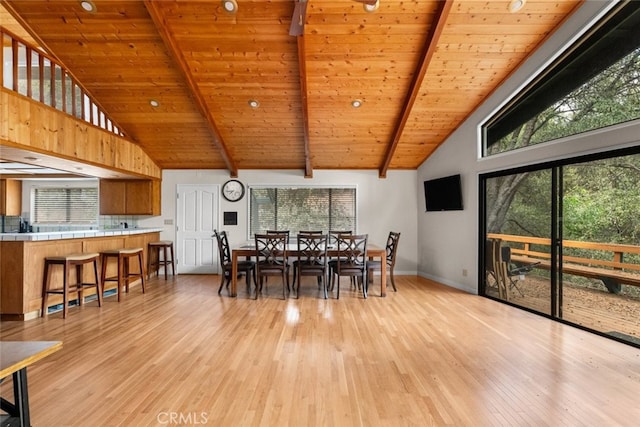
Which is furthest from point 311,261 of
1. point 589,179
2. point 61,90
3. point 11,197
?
point 11,197

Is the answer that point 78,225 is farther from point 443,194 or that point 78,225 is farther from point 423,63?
point 443,194

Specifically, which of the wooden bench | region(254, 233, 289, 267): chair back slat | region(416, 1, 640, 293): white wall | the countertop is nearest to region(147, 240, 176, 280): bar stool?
the countertop

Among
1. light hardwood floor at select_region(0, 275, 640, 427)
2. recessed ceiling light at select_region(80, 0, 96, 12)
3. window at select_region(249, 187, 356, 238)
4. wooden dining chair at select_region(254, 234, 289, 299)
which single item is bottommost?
light hardwood floor at select_region(0, 275, 640, 427)

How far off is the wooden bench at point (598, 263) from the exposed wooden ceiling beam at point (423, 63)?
2504 millimetres

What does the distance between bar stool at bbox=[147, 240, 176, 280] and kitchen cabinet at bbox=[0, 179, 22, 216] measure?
3157 millimetres

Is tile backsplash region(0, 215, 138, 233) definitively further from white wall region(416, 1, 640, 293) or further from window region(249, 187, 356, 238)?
white wall region(416, 1, 640, 293)

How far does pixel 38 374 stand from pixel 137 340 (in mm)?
780

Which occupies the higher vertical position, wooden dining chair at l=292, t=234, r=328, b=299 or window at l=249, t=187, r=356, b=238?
window at l=249, t=187, r=356, b=238

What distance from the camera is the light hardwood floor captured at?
6.49ft

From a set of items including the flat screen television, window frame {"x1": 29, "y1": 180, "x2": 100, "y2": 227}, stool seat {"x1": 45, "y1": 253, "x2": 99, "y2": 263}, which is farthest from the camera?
window frame {"x1": 29, "y1": 180, "x2": 100, "y2": 227}

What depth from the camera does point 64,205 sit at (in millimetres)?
6840

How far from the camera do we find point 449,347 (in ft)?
9.73

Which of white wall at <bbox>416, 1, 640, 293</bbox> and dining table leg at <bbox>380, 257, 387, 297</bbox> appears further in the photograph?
dining table leg at <bbox>380, 257, 387, 297</bbox>

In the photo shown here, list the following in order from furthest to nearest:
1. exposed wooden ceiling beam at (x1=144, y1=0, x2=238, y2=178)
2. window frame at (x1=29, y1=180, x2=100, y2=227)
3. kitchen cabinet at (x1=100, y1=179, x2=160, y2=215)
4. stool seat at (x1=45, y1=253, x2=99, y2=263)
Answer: window frame at (x1=29, y1=180, x2=100, y2=227)
kitchen cabinet at (x1=100, y1=179, x2=160, y2=215)
stool seat at (x1=45, y1=253, x2=99, y2=263)
exposed wooden ceiling beam at (x1=144, y1=0, x2=238, y2=178)
